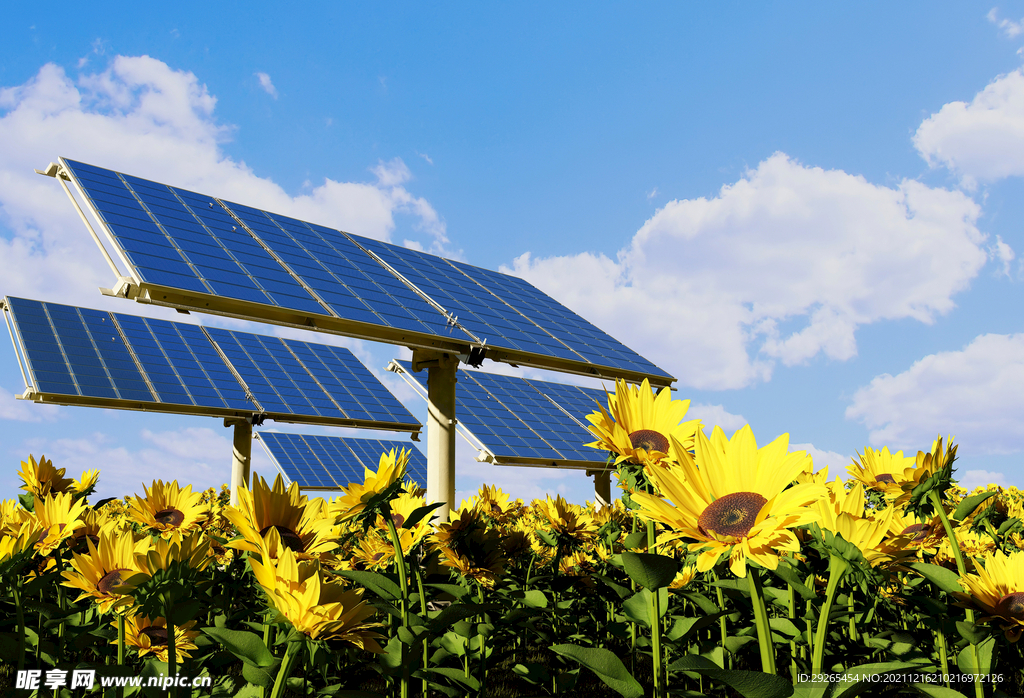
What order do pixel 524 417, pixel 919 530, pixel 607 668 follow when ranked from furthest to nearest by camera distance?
pixel 524 417 → pixel 919 530 → pixel 607 668

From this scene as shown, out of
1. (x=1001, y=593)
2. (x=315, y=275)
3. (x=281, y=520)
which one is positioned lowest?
(x=1001, y=593)

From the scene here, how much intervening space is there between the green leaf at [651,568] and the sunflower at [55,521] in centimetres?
249

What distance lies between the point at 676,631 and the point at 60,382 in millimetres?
10472

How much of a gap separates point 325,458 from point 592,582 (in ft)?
53.2

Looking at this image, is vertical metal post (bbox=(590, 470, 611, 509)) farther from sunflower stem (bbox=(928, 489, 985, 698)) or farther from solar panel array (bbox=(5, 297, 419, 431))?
sunflower stem (bbox=(928, 489, 985, 698))

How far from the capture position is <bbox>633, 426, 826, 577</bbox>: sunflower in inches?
50.7

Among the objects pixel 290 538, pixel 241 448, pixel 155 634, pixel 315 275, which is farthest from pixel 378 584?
pixel 241 448

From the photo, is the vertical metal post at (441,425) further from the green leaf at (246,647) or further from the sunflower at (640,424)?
the green leaf at (246,647)

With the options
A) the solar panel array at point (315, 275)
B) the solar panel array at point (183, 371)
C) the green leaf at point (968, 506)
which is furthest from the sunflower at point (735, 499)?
the solar panel array at point (183, 371)

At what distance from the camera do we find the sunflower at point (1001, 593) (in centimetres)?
186

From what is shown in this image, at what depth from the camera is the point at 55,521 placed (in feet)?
9.02

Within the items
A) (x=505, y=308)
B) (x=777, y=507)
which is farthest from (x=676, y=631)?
(x=505, y=308)

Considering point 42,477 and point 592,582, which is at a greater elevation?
point 42,477

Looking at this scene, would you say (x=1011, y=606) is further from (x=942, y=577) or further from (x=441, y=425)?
(x=441, y=425)
